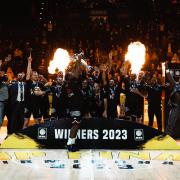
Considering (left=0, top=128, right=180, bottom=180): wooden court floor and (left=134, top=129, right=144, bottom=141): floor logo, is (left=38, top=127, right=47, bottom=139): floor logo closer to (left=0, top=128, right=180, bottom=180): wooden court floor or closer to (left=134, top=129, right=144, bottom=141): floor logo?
(left=0, top=128, right=180, bottom=180): wooden court floor

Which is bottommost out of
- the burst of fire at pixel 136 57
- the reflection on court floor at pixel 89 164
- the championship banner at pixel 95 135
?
the reflection on court floor at pixel 89 164

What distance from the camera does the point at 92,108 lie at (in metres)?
10.4

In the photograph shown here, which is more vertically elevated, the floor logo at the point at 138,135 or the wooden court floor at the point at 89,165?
the floor logo at the point at 138,135

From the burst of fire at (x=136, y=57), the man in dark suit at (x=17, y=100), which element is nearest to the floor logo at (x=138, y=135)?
the burst of fire at (x=136, y=57)

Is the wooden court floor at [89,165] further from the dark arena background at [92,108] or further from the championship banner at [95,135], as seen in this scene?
the championship banner at [95,135]

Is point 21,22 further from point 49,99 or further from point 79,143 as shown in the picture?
point 79,143

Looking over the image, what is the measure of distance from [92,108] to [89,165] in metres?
3.70

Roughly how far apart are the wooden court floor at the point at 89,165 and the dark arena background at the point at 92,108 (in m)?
0.01

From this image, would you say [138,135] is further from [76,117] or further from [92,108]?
[92,108]

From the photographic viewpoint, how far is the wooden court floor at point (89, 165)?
599 centimetres

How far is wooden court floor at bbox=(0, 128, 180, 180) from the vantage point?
5992mm

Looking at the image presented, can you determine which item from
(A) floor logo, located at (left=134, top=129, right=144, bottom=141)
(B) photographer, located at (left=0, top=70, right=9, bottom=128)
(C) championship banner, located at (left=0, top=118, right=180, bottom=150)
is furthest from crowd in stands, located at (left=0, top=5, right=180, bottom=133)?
(A) floor logo, located at (left=134, top=129, right=144, bottom=141)

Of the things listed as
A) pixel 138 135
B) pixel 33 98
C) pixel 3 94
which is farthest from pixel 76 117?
pixel 33 98

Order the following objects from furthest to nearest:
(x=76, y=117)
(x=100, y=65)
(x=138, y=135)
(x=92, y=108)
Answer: (x=100, y=65), (x=92, y=108), (x=138, y=135), (x=76, y=117)
